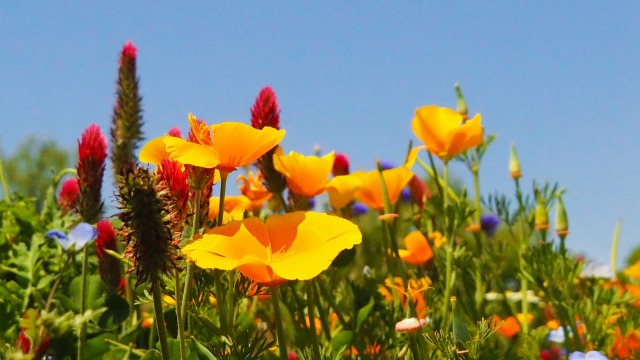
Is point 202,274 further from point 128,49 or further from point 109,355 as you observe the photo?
point 128,49

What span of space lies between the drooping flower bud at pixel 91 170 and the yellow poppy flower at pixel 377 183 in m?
0.58

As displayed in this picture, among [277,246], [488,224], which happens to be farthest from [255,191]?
[488,224]

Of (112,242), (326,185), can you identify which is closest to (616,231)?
(326,185)

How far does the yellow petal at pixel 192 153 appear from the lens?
109 cm

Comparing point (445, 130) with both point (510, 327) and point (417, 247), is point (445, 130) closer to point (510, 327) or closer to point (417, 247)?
point (417, 247)

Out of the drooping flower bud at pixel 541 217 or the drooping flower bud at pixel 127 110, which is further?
the drooping flower bud at pixel 127 110

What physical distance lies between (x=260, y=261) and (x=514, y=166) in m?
1.38

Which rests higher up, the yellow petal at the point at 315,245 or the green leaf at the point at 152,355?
the yellow petal at the point at 315,245

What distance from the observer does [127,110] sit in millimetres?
2459

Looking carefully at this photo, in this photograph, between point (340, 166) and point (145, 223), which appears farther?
point (340, 166)

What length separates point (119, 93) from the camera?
2.48 metres

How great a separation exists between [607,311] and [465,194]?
527 mm

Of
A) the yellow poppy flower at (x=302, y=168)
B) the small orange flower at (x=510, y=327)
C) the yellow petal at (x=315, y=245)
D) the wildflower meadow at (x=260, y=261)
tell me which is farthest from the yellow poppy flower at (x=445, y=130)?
the yellow petal at (x=315, y=245)

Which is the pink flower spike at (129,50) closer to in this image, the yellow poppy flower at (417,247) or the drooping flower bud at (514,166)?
the yellow poppy flower at (417,247)
